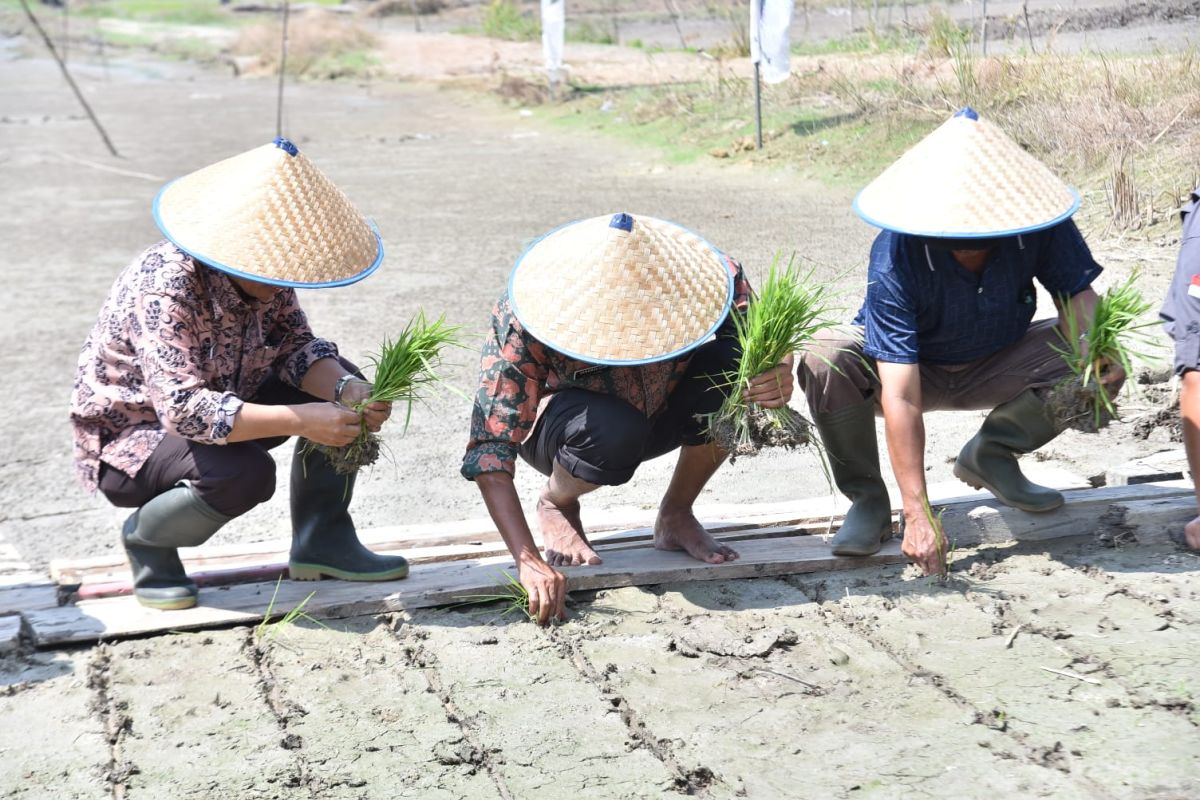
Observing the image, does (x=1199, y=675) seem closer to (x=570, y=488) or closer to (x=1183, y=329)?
(x=1183, y=329)

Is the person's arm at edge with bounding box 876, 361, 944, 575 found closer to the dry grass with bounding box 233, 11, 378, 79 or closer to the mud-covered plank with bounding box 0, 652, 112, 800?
the mud-covered plank with bounding box 0, 652, 112, 800

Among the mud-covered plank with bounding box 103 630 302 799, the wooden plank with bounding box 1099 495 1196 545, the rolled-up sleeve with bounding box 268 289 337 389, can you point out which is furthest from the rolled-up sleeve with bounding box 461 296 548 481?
the wooden plank with bounding box 1099 495 1196 545

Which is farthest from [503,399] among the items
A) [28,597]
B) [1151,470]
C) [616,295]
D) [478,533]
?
[1151,470]

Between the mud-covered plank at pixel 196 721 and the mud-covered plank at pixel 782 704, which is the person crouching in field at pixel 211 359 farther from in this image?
the mud-covered plank at pixel 782 704

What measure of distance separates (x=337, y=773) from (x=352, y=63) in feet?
72.3

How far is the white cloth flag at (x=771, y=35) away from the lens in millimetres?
10609

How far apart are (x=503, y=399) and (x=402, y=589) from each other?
579mm

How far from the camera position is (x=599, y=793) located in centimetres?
247

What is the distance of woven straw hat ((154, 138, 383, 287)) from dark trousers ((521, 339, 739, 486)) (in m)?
0.63

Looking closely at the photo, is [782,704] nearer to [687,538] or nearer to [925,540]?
[925,540]

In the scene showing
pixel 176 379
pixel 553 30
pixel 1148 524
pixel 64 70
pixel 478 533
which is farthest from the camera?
pixel 553 30

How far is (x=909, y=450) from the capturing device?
3.23m

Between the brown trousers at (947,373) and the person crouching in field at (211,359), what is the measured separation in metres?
1.17

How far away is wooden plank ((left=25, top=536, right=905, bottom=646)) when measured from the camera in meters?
3.14
